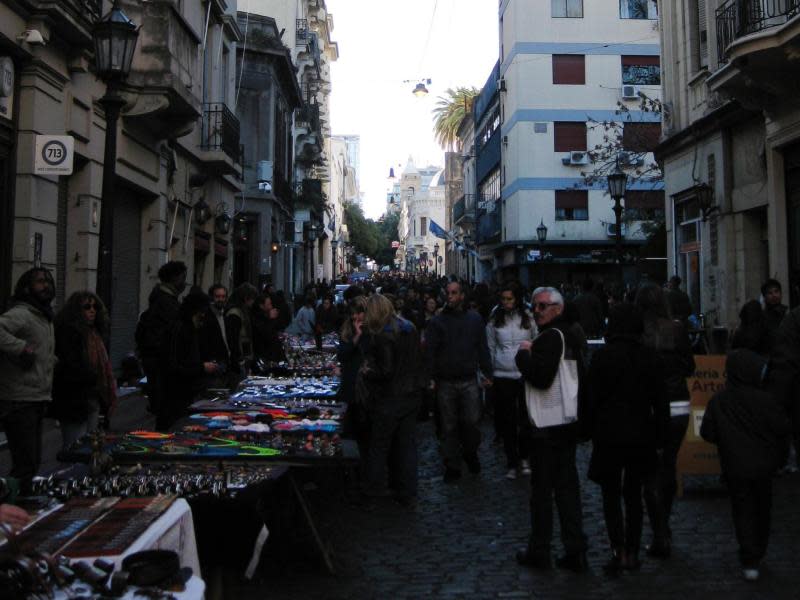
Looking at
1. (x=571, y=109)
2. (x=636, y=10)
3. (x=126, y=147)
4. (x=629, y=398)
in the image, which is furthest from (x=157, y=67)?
(x=636, y=10)

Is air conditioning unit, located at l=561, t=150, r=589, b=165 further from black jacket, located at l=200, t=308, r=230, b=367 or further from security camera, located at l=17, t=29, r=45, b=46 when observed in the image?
black jacket, located at l=200, t=308, r=230, b=367

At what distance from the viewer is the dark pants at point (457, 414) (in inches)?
336

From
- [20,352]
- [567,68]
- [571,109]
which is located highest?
[567,68]

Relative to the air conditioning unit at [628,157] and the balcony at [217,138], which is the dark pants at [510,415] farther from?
the air conditioning unit at [628,157]

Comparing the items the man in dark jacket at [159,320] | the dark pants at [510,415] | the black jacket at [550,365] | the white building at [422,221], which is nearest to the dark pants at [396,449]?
the dark pants at [510,415]

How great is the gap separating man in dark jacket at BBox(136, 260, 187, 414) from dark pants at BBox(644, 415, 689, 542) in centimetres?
505

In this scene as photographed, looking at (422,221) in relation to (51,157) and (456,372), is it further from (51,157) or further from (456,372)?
(456,372)

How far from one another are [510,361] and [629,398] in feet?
11.9

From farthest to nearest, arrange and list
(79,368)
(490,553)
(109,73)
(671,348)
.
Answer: (109,73)
(79,368)
(671,348)
(490,553)

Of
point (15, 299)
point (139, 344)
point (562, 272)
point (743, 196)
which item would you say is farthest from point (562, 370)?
point (562, 272)

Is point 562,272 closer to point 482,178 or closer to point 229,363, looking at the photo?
point 482,178

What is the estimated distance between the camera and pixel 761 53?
12711 mm

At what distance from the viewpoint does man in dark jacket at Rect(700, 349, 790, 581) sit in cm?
535

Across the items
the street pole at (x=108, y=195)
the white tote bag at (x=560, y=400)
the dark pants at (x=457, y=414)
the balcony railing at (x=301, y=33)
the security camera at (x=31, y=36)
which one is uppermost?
the balcony railing at (x=301, y=33)
